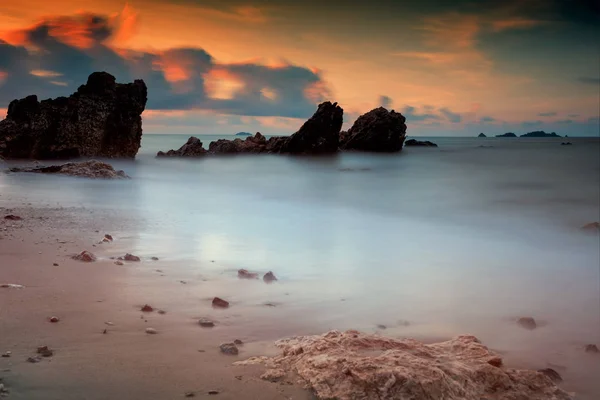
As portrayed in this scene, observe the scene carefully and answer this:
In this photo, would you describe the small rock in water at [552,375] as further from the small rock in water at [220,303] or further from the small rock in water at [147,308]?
the small rock in water at [147,308]

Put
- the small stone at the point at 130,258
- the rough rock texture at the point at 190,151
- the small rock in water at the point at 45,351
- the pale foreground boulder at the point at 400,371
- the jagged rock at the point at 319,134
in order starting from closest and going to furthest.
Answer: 1. the pale foreground boulder at the point at 400,371
2. the small rock in water at the point at 45,351
3. the small stone at the point at 130,258
4. the rough rock texture at the point at 190,151
5. the jagged rock at the point at 319,134

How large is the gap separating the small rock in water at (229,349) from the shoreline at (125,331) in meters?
0.05

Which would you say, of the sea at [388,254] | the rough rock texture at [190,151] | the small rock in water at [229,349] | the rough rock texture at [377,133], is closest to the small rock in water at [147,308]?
the sea at [388,254]

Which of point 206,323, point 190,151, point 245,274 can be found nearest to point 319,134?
point 190,151

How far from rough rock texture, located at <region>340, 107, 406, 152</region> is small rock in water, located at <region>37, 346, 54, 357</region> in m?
45.1

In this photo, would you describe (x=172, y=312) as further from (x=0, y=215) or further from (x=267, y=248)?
(x=0, y=215)

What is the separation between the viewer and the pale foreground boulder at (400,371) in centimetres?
269

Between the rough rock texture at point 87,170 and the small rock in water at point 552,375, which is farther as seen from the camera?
the rough rock texture at point 87,170

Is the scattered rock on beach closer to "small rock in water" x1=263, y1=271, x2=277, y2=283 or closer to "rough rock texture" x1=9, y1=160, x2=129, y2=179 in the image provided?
"small rock in water" x1=263, y1=271, x2=277, y2=283

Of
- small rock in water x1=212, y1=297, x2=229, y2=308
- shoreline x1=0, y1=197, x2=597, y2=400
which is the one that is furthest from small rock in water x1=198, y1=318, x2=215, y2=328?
small rock in water x1=212, y1=297, x2=229, y2=308

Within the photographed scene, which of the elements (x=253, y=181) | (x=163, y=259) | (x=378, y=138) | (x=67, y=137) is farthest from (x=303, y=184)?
(x=378, y=138)

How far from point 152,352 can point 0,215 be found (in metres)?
A: 6.09

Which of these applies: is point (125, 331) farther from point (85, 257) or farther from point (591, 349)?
point (591, 349)

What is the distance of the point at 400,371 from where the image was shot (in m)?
2.73
